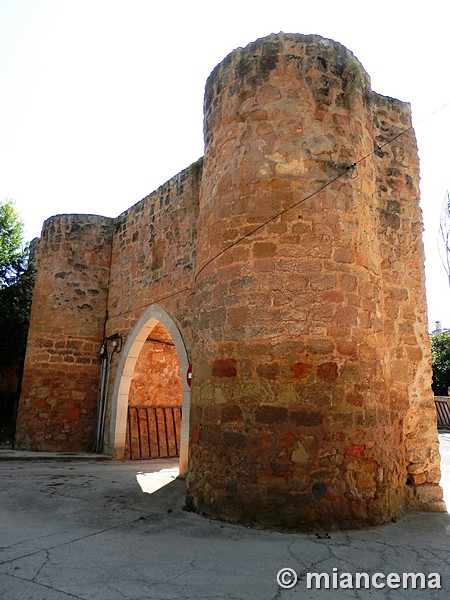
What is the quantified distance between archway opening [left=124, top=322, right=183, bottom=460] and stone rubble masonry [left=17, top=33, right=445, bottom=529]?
428cm

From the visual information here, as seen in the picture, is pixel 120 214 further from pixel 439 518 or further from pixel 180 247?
pixel 439 518

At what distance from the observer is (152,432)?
896 centimetres

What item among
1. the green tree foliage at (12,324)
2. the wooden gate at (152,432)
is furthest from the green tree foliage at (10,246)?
the wooden gate at (152,432)

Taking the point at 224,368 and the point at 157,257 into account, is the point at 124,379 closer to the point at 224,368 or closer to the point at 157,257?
the point at 157,257

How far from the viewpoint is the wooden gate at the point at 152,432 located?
8.71 m

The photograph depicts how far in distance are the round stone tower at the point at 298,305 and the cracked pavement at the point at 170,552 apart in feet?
1.06

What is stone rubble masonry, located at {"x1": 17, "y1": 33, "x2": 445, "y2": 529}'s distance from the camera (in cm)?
396

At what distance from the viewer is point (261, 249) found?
4457 millimetres

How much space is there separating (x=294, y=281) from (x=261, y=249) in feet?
1.49

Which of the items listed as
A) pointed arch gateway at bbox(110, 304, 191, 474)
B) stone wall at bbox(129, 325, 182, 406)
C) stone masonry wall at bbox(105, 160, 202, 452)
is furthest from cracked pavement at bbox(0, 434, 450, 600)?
stone wall at bbox(129, 325, 182, 406)

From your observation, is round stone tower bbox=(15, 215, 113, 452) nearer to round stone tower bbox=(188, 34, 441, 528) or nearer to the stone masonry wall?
the stone masonry wall

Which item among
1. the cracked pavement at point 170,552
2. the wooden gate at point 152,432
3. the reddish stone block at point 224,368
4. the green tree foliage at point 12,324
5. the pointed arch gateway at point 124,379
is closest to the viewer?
the cracked pavement at point 170,552

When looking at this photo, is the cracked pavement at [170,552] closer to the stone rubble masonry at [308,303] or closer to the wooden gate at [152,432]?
the stone rubble masonry at [308,303]

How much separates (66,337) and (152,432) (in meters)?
2.54
